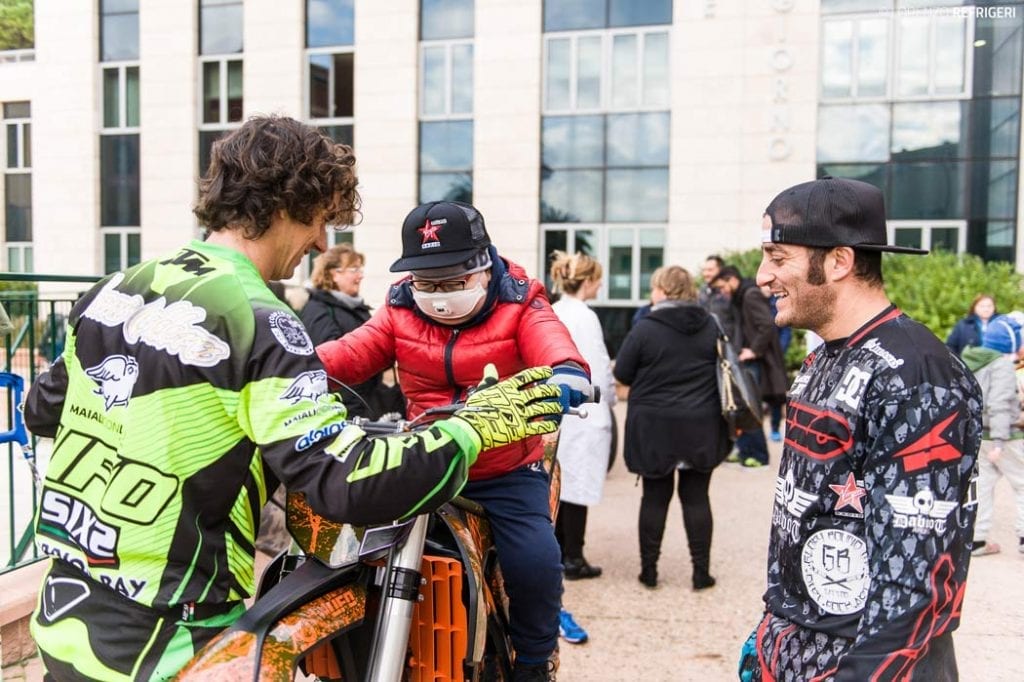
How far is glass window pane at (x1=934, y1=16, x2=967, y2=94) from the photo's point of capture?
48.6 feet

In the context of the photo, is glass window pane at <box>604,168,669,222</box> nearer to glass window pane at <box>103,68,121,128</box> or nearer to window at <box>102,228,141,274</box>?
window at <box>102,228,141,274</box>

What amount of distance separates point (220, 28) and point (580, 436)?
1653 cm

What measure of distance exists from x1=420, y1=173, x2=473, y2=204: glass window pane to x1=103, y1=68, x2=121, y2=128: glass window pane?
292 inches

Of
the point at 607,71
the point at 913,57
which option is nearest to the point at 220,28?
the point at 607,71

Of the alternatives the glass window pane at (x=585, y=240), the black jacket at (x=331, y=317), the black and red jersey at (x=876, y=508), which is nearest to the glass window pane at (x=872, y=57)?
the glass window pane at (x=585, y=240)

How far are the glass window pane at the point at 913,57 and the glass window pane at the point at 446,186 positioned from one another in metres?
8.31

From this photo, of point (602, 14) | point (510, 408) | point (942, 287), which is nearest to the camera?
point (510, 408)

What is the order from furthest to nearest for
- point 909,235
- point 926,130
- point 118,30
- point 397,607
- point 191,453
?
point 118,30
point 909,235
point 926,130
point 397,607
point 191,453

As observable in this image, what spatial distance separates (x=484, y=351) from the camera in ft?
9.58

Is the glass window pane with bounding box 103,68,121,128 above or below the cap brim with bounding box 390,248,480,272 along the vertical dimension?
above

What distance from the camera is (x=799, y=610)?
1.88 m

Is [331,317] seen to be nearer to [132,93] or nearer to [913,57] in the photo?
[913,57]

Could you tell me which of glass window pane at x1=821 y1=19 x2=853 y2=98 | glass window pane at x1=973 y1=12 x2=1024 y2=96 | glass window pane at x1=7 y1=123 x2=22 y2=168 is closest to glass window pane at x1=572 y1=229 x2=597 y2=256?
glass window pane at x1=821 y1=19 x2=853 y2=98

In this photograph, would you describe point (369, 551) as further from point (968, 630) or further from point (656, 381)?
point (968, 630)
